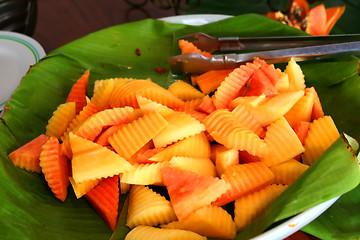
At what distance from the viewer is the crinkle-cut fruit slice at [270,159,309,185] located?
881 millimetres

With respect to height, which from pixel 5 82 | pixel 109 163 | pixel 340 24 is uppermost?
pixel 340 24

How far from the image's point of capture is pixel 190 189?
84 cm

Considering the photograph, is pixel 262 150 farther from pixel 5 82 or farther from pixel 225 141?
pixel 5 82

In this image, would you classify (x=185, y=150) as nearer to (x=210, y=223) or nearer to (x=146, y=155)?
(x=146, y=155)

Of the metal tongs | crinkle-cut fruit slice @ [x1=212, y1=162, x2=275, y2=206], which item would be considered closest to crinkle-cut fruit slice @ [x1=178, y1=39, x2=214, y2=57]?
the metal tongs

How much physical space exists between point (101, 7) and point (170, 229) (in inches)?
65.0

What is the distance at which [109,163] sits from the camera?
883mm

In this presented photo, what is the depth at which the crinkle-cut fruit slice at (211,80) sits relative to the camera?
47.1 inches

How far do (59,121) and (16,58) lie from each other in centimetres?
84

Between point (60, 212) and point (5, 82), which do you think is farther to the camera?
point (5, 82)

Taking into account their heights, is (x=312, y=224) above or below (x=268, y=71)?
below

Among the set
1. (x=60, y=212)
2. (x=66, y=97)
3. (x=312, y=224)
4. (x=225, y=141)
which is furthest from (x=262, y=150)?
(x=66, y=97)

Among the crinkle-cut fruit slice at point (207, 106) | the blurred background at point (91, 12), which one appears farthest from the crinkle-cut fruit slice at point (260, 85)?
the blurred background at point (91, 12)

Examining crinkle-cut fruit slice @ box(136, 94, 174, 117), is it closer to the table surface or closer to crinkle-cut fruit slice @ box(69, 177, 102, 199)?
crinkle-cut fruit slice @ box(69, 177, 102, 199)
